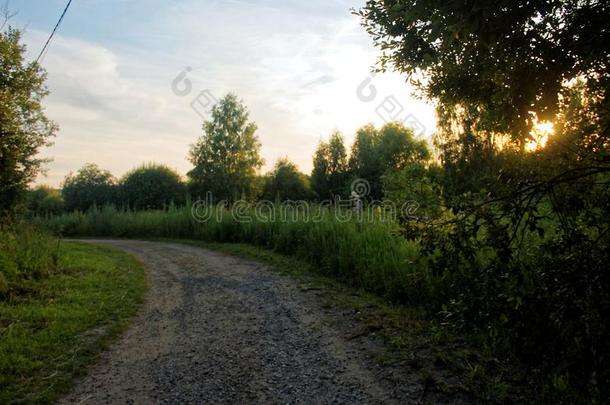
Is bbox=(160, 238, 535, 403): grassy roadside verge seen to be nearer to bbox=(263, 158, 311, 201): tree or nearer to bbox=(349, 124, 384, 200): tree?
bbox=(349, 124, 384, 200): tree

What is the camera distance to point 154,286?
9.22 metres

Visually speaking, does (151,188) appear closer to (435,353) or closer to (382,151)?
(382,151)

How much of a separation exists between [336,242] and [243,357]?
575 cm

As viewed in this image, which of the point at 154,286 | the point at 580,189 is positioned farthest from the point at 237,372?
the point at 154,286

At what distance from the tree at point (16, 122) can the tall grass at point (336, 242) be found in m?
2.14

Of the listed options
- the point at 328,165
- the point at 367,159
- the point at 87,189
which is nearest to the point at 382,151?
the point at 367,159

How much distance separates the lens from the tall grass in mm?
7473

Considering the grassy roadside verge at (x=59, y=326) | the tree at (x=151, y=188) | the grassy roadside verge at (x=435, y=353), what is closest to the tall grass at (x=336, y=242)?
the grassy roadside verge at (x=435, y=353)

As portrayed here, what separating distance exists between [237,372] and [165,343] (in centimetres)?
146

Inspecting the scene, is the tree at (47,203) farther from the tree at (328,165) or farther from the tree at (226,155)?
the tree at (328,165)

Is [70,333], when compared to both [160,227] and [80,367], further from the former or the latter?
[160,227]

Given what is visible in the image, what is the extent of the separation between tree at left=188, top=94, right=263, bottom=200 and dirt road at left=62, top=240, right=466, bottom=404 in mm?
38517

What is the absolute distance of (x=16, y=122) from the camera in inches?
501

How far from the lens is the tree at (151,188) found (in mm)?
40906
